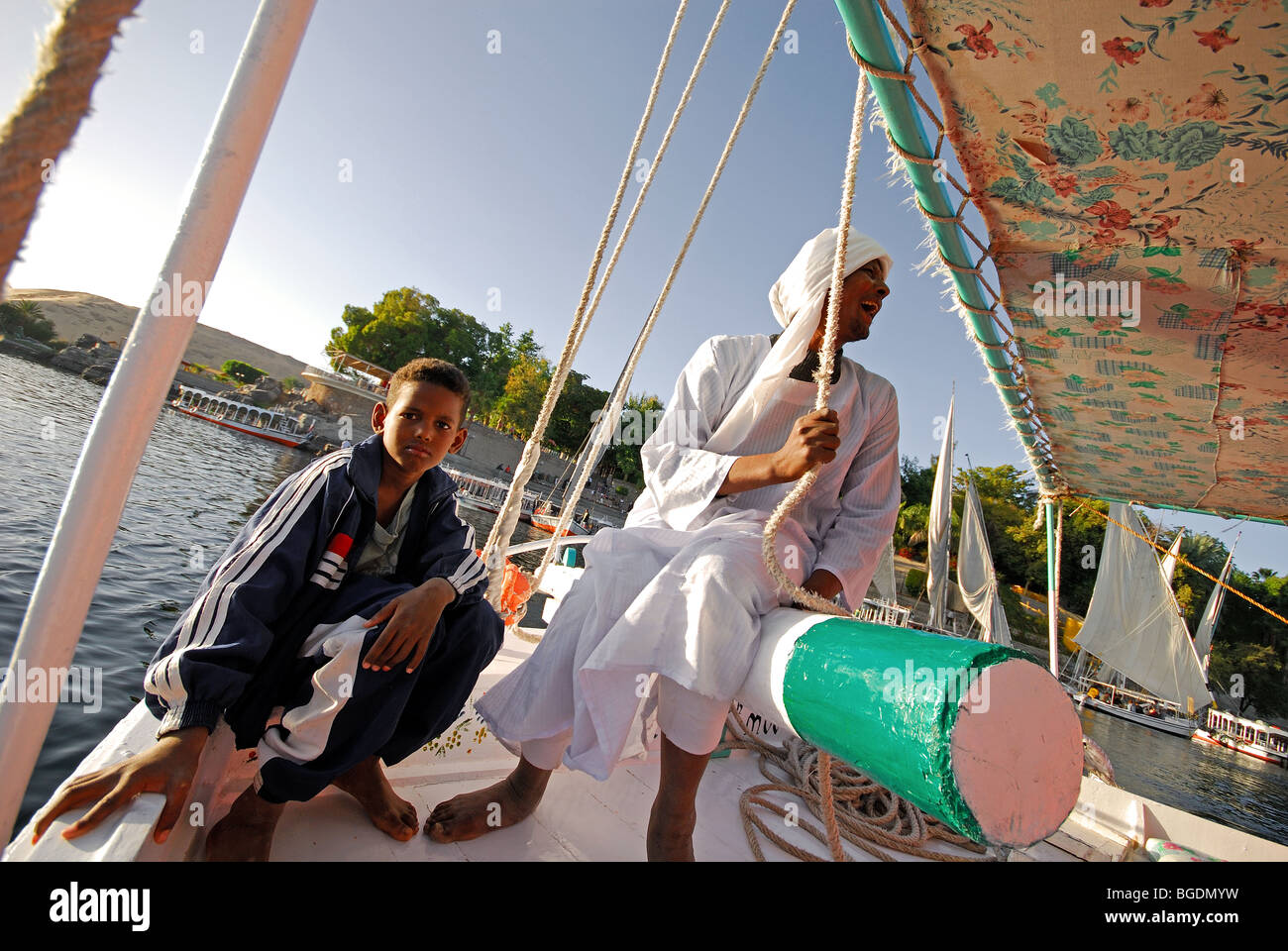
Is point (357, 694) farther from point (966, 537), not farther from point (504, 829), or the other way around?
point (966, 537)

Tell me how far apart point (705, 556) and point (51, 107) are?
1282 mm

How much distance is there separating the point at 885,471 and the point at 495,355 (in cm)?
4921

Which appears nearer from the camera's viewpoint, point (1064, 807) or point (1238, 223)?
point (1064, 807)

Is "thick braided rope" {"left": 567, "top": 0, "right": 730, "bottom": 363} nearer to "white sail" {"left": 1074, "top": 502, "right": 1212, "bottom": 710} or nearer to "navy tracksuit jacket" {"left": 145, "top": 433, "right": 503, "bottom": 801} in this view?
"navy tracksuit jacket" {"left": 145, "top": 433, "right": 503, "bottom": 801}

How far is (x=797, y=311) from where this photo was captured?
1812 millimetres

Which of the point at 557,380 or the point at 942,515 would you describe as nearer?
the point at 557,380

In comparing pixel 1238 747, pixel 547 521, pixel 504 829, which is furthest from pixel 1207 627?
pixel 504 829

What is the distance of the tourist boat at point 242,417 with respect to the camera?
2997 centimetres

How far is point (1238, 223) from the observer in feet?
5.76

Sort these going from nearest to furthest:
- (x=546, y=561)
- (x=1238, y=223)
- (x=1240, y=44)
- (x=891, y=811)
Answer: (x=1240, y=44)
(x=1238, y=223)
(x=891, y=811)
(x=546, y=561)

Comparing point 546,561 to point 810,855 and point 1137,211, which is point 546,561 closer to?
point 810,855

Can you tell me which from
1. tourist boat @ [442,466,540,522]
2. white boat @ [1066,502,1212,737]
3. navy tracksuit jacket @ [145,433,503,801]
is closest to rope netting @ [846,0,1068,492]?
navy tracksuit jacket @ [145,433,503,801]

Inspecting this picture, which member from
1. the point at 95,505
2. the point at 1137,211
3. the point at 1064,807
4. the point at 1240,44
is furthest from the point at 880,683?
the point at 1137,211
